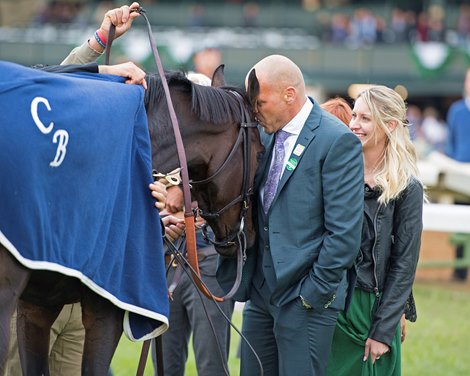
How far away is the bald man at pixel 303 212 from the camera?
414 centimetres

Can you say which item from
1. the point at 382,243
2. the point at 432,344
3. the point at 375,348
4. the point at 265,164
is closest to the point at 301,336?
the point at 375,348

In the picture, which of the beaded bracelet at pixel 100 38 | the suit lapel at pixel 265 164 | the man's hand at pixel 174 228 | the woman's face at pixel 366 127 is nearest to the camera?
the suit lapel at pixel 265 164

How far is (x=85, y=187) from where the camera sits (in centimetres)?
351

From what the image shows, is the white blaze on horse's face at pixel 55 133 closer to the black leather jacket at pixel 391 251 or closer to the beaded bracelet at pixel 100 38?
the beaded bracelet at pixel 100 38

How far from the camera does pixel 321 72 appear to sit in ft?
102

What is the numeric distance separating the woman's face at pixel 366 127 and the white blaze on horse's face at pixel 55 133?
5.84 ft

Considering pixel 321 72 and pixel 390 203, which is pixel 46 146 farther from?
pixel 321 72

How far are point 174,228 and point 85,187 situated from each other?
1273 millimetres

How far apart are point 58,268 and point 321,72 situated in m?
28.2

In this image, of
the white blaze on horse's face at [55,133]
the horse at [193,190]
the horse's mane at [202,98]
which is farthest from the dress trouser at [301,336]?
the white blaze on horse's face at [55,133]

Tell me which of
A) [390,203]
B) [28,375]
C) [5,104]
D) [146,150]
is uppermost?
[5,104]

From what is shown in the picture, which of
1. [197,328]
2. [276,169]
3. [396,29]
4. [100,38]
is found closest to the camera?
[276,169]

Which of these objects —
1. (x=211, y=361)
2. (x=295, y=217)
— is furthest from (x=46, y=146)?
(x=211, y=361)

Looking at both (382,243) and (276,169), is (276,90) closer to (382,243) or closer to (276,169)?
(276,169)
